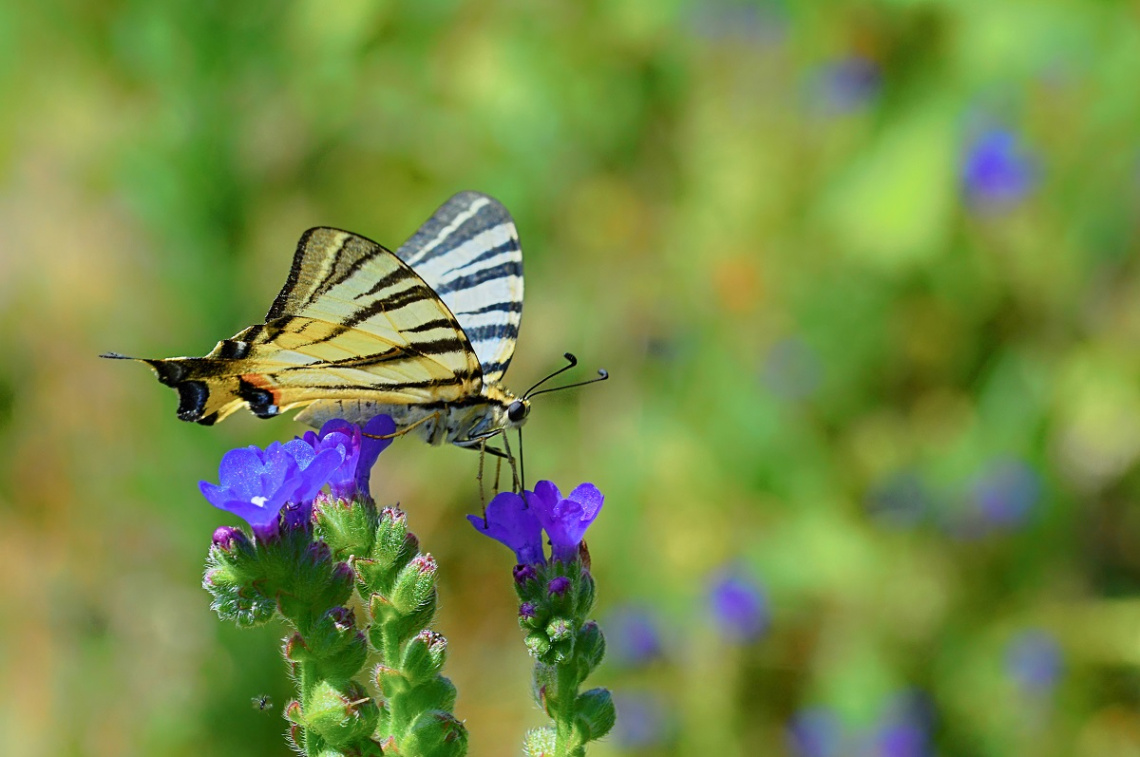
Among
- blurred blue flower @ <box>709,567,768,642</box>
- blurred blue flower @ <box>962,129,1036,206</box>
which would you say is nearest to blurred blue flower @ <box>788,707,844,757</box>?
blurred blue flower @ <box>709,567,768,642</box>

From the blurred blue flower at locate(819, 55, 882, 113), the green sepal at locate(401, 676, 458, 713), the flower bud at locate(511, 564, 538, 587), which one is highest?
the blurred blue flower at locate(819, 55, 882, 113)

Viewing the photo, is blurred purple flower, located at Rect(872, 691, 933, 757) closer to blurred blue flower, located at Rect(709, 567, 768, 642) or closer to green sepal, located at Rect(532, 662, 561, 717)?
blurred blue flower, located at Rect(709, 567, 768, 642)

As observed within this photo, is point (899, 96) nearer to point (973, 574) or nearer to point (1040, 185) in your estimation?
point (1040, 185)

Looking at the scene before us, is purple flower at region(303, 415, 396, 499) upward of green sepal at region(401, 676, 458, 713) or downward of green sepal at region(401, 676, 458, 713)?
upward

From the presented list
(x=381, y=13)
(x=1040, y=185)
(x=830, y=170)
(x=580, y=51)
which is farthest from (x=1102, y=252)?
(x=381, y=13)

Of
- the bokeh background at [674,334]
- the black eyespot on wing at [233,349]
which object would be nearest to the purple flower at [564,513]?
the black eyespot on wing at [233,349]

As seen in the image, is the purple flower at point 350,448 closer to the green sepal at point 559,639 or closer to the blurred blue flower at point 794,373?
the green sepal at point 559,639

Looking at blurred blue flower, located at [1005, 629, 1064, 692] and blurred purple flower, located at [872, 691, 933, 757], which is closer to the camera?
blurred blue flower, located at [1005, 629, 1064, 692]
